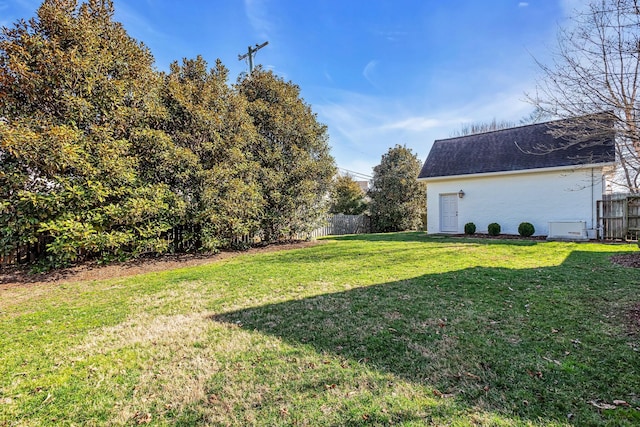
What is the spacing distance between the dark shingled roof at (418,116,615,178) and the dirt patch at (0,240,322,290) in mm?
11720

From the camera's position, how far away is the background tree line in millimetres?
6562

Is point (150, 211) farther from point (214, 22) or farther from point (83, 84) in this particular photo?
point (214, 22)

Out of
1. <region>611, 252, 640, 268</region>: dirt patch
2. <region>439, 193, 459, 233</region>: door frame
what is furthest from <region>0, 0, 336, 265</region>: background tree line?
<region>611, 252, 640, 268</region>: dirt patch

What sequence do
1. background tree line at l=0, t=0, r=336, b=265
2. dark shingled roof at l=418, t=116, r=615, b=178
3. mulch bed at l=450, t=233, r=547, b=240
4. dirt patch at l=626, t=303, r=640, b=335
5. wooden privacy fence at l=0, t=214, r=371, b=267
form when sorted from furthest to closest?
mulch bed at l=450, t=233, r=547, b=240 < dark shingled roof at l=418, t=116, r=615, b=178 < wooden privacy fence at l=0, t=214, r=371, b=267 < background tree line at l=0, t=0, r=336, b=265 < dirt patch at l=626, t=303, r=640, b=335

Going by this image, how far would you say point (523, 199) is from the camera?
43.2 feet

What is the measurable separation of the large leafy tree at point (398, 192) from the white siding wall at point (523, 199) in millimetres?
3965

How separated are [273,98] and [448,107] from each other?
916cm

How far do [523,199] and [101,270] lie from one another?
50.6 ft

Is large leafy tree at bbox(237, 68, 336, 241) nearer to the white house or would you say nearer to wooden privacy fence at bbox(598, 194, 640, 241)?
the white house

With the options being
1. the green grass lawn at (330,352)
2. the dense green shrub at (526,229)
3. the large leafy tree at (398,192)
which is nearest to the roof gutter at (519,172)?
the dense green shrub at (526,229)

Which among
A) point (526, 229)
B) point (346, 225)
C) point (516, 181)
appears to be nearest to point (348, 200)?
point (346, 225)

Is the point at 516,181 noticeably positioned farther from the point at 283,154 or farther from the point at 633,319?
the point at 633,319

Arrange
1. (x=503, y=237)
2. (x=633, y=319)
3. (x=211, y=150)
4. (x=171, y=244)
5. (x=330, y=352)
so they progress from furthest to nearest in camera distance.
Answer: (x=503, y=237) → (x=211, y=150) → (x=171, y=244) → (x=633, y=319) → (x=330, y=352)

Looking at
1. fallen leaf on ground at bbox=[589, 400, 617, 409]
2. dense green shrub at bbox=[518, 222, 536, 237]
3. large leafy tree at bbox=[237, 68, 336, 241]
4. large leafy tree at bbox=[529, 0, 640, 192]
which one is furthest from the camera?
dense green shrub at bbox=[518, 222, 536, 237]
